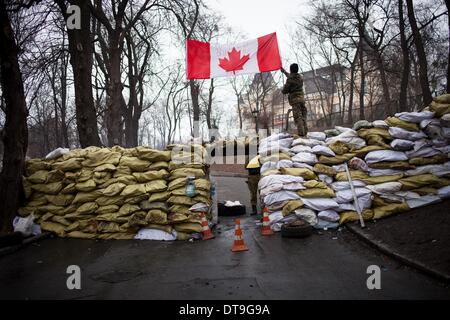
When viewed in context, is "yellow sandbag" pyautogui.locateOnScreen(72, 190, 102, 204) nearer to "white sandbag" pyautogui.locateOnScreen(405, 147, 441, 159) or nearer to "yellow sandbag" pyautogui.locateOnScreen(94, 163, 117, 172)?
"yellow sandbag" pyautogui.locateOnScreen(94, 163, 117, 172)

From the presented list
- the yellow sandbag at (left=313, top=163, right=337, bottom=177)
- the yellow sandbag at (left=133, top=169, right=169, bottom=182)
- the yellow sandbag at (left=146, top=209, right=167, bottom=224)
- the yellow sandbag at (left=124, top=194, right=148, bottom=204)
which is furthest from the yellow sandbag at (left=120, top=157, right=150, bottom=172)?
the yellow sandbag at (left=313, top=163, right=337, bottom=177)

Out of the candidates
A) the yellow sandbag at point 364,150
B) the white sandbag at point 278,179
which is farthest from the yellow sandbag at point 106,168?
the yellow sandbag at point 364,150

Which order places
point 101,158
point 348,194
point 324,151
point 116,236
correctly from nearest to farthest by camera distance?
1. point 116,236
2. point 348,194
3. point 101,158
4. point 324,151

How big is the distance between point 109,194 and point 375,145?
551 centimetres

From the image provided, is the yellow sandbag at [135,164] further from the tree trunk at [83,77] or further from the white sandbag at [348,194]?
the white sandbag at [348,194]

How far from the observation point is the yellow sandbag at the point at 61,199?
659 cm

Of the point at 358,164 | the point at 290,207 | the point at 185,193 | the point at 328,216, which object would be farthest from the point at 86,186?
the point at 358,164

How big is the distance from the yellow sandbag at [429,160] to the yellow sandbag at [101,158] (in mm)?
6031

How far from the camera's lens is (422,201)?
607 centimetres

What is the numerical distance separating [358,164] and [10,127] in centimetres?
691

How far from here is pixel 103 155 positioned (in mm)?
6926

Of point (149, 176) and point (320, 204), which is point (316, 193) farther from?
point (149, 176)
